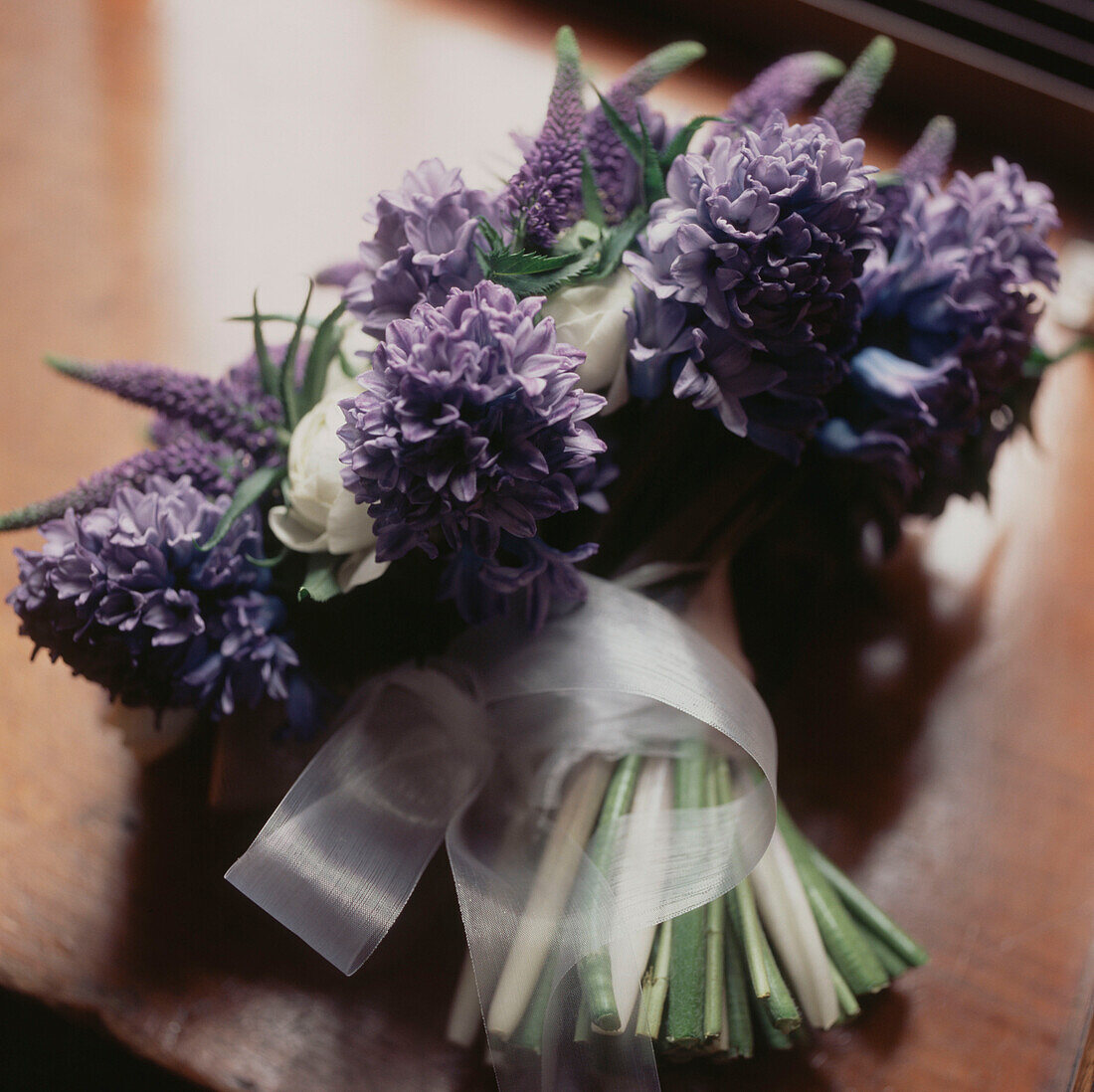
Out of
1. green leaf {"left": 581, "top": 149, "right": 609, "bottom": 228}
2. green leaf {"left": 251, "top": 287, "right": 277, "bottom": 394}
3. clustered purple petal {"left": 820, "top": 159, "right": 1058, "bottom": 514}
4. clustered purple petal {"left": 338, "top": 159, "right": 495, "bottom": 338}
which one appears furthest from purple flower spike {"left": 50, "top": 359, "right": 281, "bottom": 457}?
clustered purple petal {"left": 820, "top": 159, "right": 1058, "bottom": 514}

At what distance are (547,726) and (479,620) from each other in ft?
0.32

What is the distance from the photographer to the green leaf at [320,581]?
1.68 ft

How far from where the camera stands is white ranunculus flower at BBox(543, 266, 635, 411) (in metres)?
0.52

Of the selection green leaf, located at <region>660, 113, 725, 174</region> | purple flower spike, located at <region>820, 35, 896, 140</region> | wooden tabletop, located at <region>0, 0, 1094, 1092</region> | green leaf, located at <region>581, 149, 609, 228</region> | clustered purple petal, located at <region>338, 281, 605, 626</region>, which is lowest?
wooden tabletop, located at <region>0, 0, 1094, 1092</region>

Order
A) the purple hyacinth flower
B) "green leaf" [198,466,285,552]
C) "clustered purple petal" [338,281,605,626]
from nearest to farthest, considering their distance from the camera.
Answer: "clustered purple petal" [338,281,605,626] < "green leaf" [198,466,285,552] < the purple hyacinth flower

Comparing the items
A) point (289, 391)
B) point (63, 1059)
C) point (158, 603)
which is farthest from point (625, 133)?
point (63, 1059)

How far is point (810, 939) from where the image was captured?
61 cm

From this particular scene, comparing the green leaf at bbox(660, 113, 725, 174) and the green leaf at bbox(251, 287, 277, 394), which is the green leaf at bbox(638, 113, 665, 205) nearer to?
the green leaf at bbox(660, 113, 725, 174)

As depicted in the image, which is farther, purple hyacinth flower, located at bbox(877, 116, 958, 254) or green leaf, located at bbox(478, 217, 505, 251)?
purple hyacinth flower, located at bbox(877, 116, 958, 254)

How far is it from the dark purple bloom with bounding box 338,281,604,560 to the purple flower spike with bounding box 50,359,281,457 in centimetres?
16

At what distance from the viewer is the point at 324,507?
0.53 metres

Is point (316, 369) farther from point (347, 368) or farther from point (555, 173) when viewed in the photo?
point (555, 173)

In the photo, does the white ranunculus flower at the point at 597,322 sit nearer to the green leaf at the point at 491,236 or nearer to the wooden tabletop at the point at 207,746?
the green leaf at the point at 491,236

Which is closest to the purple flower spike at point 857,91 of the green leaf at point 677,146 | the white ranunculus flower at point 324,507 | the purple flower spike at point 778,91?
the purple flower spike at point 778,91
